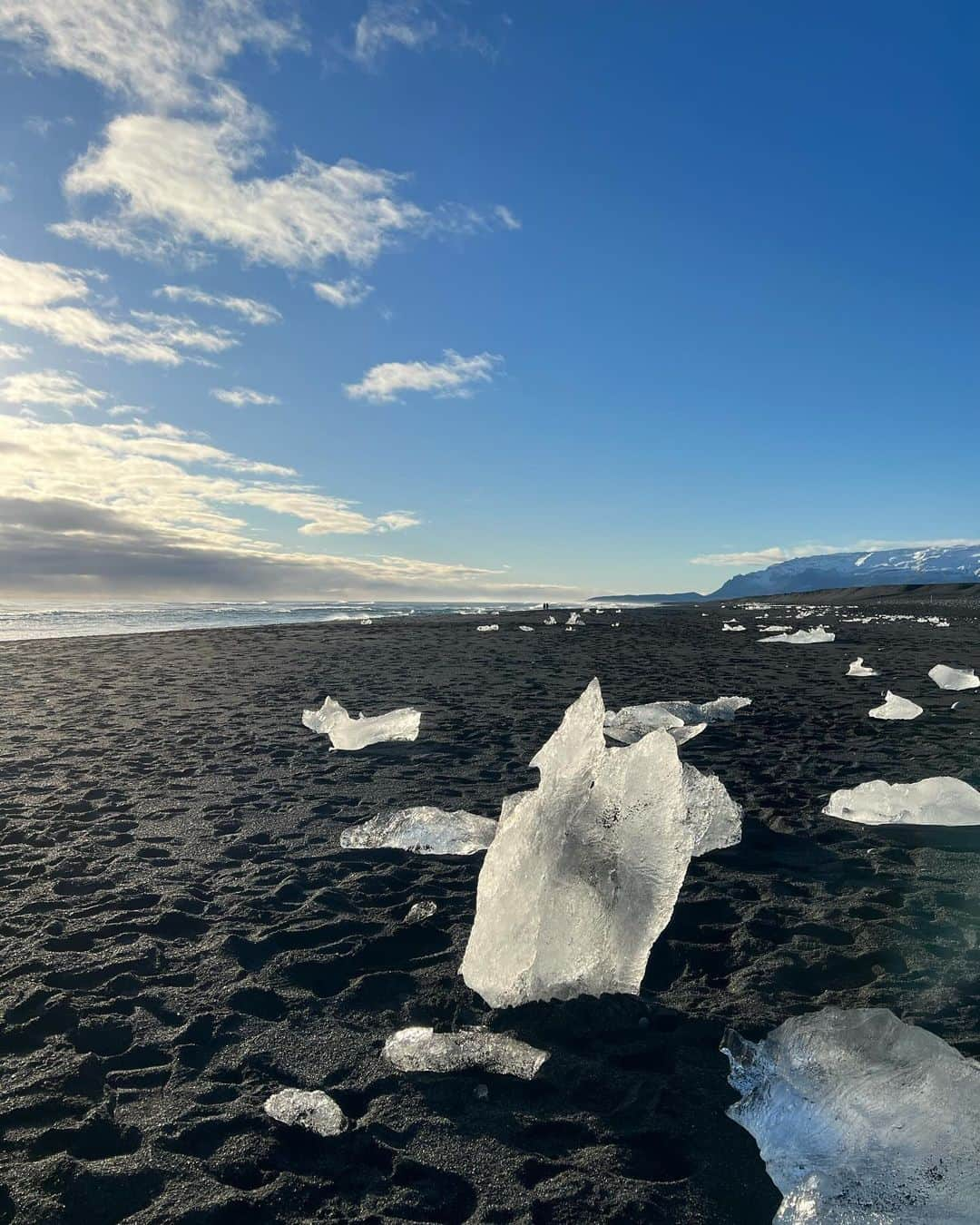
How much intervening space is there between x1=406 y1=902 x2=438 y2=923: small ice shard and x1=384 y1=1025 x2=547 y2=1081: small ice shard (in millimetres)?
1084

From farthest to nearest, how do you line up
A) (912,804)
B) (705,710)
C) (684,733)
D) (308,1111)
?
(705,710) < (684,733) < (912,804) < (308,1111)

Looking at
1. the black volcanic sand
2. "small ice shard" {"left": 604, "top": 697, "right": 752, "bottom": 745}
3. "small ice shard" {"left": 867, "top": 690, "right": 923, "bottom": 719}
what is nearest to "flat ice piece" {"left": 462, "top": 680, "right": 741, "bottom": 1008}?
the black volcanic sand

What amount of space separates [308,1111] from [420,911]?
1.65m

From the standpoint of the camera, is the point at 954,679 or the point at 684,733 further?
the point at 954,679

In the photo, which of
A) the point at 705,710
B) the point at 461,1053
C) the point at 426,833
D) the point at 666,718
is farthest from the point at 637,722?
the point at 461,1053

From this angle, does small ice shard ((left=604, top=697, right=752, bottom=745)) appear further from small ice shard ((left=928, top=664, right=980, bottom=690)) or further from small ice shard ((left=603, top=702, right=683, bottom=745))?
small ice shard ((left=928, top=664, right=980, bottom=690))

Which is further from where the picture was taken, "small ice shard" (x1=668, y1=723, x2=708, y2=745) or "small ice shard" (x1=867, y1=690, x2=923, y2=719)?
"small ice shard" (x1=867, y1=690, x2=923, y2=719)

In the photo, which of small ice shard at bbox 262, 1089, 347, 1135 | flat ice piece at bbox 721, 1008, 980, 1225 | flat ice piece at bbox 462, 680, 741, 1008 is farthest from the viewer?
flat ice piece at bbox 462, 680, 741, 1008

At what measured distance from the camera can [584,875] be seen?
3625mm

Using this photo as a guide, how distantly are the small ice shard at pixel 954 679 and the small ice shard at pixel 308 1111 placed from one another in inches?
445

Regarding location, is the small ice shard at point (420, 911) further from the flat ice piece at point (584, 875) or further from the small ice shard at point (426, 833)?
the small ice shard at point (426, 833)

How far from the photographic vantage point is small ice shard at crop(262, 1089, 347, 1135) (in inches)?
→ 105

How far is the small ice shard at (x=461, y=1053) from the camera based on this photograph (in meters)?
3.00

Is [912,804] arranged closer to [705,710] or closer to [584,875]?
[584,875]
